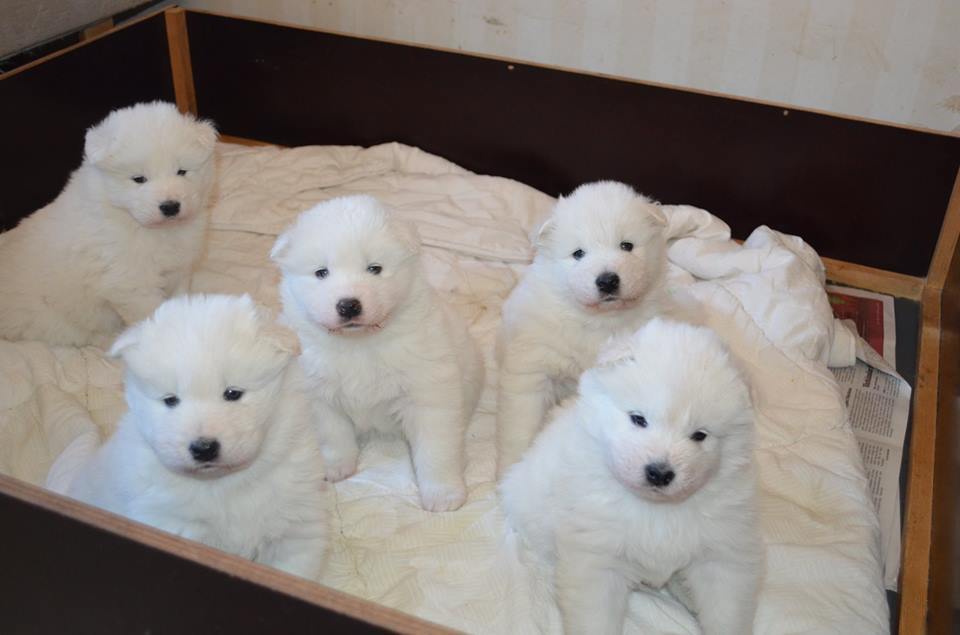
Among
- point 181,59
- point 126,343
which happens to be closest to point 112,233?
point 126,343

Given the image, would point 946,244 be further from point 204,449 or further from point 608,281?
point 204,449

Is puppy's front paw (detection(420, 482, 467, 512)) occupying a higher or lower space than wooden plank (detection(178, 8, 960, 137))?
lower

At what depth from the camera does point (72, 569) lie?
1.94 metres

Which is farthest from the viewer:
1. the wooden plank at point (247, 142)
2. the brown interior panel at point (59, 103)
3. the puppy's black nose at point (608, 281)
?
the wooden plank at point (247, 142)

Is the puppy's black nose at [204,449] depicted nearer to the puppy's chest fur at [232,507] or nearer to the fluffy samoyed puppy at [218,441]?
the fluffy samoyed puppy at [218,441]

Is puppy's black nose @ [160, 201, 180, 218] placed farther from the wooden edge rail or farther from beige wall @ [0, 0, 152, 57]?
the wooden edge rail

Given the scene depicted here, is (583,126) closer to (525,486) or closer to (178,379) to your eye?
(525,486)

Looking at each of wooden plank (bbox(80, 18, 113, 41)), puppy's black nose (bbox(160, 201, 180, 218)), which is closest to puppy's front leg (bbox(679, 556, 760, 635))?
puppy's black nose (bbox(160, 201, 180, 218))

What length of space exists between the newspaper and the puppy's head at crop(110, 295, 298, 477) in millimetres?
1995

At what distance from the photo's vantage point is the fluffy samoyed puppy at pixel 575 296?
296 cm

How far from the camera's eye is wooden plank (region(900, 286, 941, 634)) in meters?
2.79

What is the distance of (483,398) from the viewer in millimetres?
3525

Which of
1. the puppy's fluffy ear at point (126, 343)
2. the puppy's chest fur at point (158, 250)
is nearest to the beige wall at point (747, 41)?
the puppy's chest fur at point (158, 250)

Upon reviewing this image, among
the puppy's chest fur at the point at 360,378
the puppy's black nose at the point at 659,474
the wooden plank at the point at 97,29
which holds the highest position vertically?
the wooden plank at the point at 97,29
